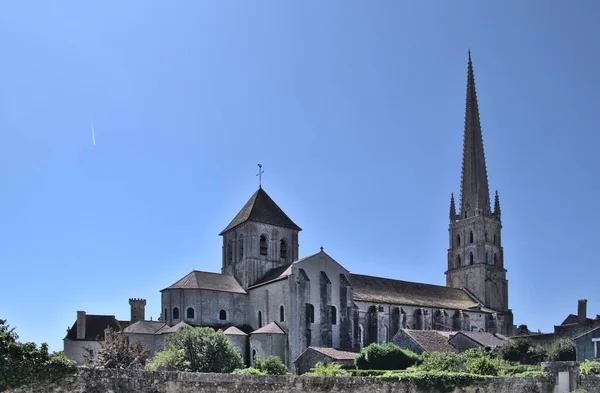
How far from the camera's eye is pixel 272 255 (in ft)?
182

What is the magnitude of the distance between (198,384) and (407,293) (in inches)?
1844

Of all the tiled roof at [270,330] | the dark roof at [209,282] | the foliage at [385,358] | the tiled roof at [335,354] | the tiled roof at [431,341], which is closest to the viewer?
the foliage at [385,358]

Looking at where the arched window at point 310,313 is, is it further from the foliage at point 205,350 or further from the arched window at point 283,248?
the arched window at point 283,248

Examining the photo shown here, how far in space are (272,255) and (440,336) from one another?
15931 millimetres

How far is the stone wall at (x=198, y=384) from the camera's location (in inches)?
573

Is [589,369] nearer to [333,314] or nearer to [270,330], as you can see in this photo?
[270,330]

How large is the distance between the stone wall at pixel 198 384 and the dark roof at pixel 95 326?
34.4 metres

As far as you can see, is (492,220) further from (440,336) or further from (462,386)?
(462,386)

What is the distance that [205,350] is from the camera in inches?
1564

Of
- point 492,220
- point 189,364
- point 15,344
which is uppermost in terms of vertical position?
point 492,220

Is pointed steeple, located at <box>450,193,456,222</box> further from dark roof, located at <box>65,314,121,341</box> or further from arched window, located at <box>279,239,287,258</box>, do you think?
dark roof, located at <box>65,314,121,341</box>

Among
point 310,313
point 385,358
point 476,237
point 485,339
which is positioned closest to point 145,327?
point 310,313

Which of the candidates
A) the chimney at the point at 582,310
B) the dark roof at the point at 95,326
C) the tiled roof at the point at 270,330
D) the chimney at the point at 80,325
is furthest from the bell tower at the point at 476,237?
the chimney at the point at 80,325

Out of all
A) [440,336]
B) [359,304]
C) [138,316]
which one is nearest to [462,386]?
[440,336]
